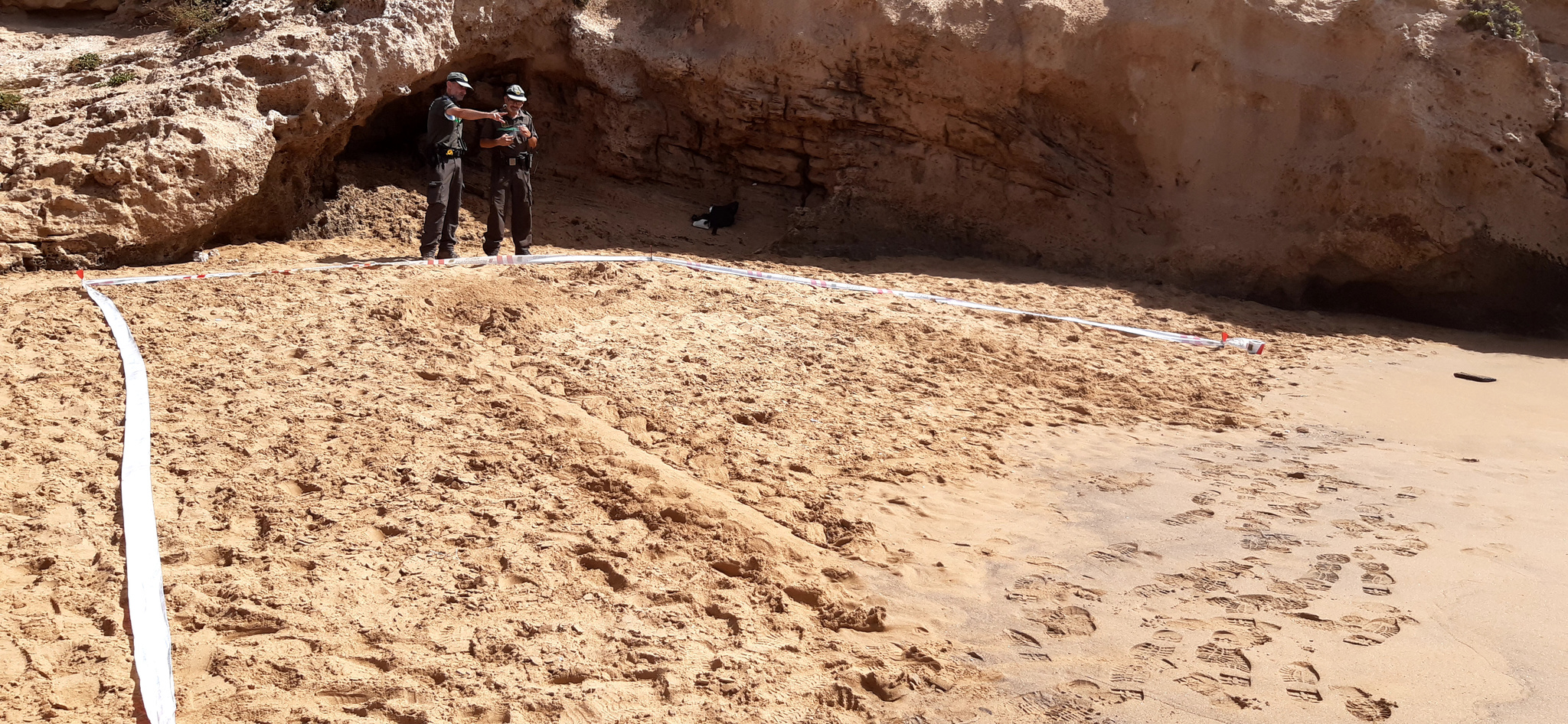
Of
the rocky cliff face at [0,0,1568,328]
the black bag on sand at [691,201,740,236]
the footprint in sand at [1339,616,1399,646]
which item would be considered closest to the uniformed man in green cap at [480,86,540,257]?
the rocky cliff face at [0,0,1568,328]

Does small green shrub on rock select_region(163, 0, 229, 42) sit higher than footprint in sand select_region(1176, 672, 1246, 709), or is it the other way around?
small green shrub on rock select_region(163, 0, 229, 42)

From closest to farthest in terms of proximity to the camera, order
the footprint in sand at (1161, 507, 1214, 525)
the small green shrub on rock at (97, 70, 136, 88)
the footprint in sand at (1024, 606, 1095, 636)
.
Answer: the footprint in sand at (1024, 606, 1095, 636) < the footprint in sand at (1161, 507, 1214, 525) < the small green shrub on rock at (97, 70, 136, 88)

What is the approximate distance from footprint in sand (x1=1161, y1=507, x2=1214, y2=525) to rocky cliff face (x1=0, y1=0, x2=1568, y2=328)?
5.09 m

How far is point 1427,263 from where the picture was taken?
8477 mm

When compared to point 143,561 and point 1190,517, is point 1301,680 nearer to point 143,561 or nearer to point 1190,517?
point 1190,517

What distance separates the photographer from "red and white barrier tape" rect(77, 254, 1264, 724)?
292cm

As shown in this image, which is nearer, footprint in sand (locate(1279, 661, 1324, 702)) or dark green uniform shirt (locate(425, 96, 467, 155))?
footprint in sand (locate(1279, 661, 1324, 702))

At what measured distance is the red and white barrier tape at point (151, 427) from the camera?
2.92 metres

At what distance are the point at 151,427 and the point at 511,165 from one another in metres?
4.28

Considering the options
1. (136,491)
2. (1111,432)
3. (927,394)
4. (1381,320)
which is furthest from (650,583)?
(1381,320)

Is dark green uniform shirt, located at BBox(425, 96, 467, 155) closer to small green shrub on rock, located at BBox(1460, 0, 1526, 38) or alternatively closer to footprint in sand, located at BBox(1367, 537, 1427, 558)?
footprint in sand, located at BBox(1367, 537, 1427, 558)

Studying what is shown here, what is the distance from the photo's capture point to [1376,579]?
364cm

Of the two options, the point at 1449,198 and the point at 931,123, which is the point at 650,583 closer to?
the point at 931,123

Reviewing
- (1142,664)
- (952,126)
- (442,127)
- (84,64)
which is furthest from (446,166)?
(1142,664)
